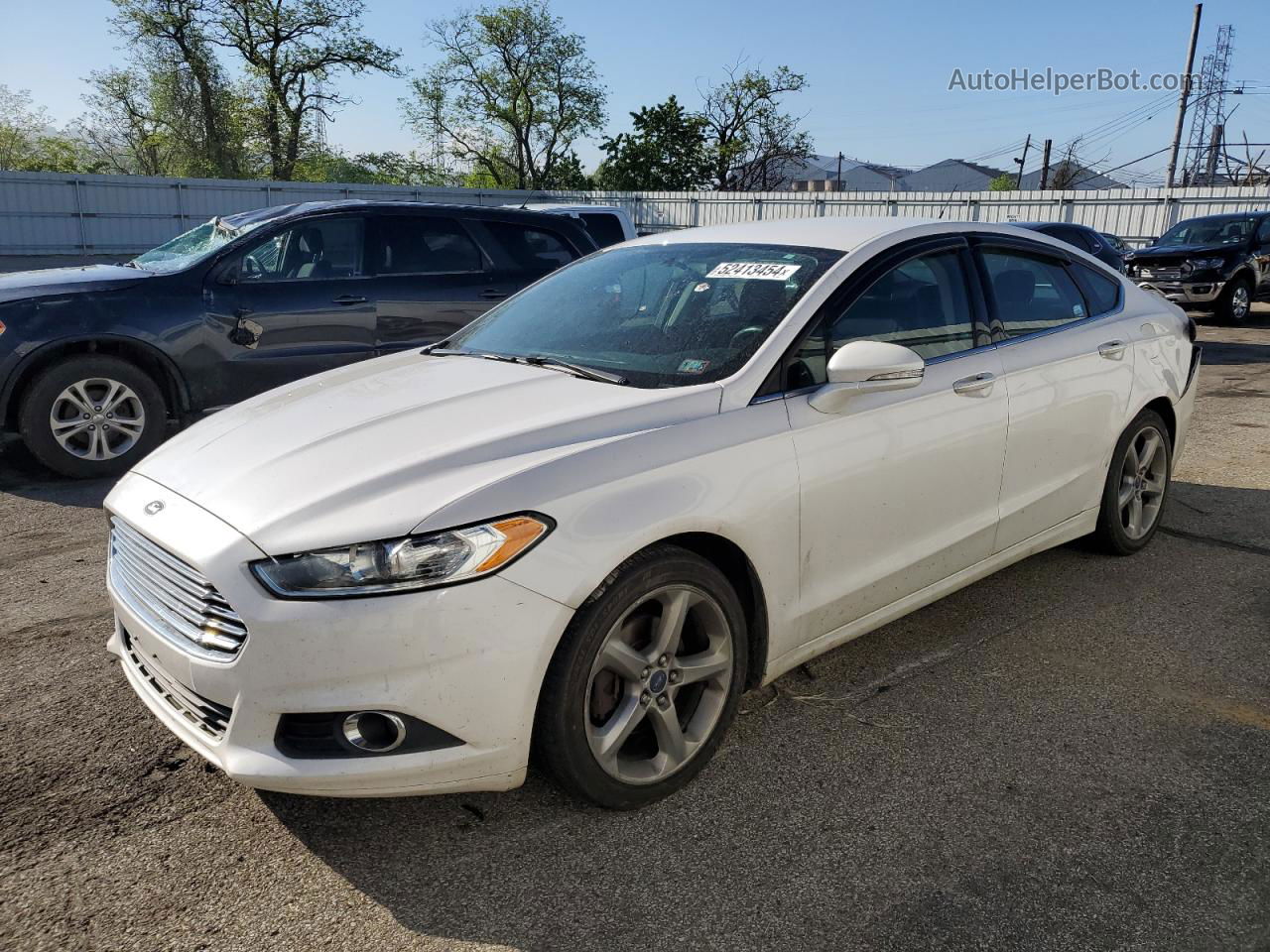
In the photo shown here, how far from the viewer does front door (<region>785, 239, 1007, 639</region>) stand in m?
3.09

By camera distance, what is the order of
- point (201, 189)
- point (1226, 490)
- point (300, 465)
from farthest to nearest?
1. point (201, 189)
2. point (1226, 490)
3. point (300, 465)

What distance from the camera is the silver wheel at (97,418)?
620 cm

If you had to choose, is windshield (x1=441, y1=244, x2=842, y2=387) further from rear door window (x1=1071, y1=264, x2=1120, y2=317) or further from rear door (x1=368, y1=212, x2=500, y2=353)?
rear door (x1=368, y1=212, x2=500, y2=353)

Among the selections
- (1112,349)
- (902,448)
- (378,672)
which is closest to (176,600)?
(378,672)

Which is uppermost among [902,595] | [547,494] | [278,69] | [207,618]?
[278,69]

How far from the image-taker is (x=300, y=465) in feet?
8.71

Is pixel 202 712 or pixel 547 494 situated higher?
pixel 547 494

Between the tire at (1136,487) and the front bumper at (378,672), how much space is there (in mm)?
3170

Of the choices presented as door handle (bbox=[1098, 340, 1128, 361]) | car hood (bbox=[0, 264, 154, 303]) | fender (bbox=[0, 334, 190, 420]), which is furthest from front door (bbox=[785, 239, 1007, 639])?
car hood (bbox=[0, 264, 154, 303])

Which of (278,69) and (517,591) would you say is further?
(278,69)

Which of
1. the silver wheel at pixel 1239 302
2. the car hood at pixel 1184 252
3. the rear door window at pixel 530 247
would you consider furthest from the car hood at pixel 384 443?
the silver wheel at pixel 1239 302

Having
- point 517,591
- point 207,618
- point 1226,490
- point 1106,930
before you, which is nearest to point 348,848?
point 207,618

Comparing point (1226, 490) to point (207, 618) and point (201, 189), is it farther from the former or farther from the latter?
point (201, 189)

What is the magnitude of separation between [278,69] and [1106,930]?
50.8 m
